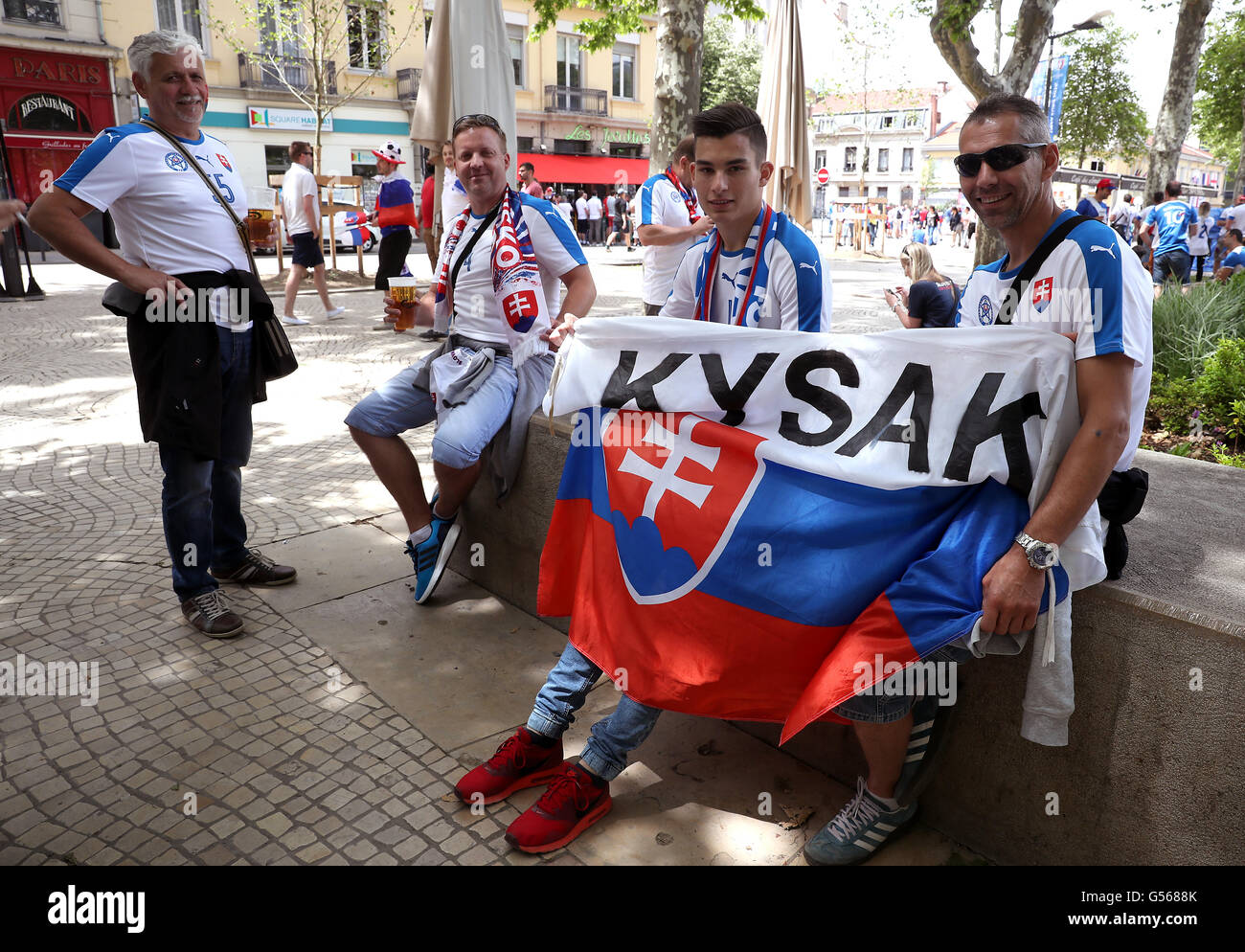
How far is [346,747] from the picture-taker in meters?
3.00

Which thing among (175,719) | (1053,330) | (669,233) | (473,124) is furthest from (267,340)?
(1053,330)

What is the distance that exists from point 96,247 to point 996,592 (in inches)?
133

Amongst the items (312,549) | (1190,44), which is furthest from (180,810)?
(1190,44)

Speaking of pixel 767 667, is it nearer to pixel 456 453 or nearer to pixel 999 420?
pixel 999 420

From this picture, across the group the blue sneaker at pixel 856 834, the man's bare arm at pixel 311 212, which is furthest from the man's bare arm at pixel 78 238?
the man's bare arm at pixel 311 212

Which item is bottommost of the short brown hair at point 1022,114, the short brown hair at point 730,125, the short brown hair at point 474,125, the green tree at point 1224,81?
the short brown hair at point 1022,114

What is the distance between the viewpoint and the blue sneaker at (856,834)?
2477mm

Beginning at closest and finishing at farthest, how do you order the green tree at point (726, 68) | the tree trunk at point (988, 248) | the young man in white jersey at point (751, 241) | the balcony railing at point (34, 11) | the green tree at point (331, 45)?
1. the young man in white jersey at point (751, 241)
2. the tree trunk at point (988, 248)
3. the balcony railing at point (34, 11)
4. the green tree at point (331, 45)
5. the green tree at point (726, 68)

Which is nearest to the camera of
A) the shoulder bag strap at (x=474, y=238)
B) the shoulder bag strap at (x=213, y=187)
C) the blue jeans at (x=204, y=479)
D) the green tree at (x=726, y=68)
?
the shoulder bag strap at (x=213, y=187)

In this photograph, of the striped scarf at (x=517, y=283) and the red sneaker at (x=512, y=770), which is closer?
the red sneaker at (x=512, y=770)

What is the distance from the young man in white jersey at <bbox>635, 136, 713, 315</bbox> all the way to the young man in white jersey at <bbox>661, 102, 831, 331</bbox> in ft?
9.36

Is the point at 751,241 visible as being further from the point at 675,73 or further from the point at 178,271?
the point at 675,73

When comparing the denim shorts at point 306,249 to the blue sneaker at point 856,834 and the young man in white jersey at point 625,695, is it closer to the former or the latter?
the young man in white jersey at point 625,695

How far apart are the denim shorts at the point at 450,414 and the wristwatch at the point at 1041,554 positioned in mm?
2218
